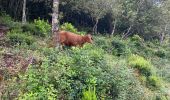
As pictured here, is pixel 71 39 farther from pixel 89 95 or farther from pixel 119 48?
pixel 119 48

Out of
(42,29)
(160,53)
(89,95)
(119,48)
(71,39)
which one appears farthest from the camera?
(160,53)

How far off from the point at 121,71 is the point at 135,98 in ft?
3.22

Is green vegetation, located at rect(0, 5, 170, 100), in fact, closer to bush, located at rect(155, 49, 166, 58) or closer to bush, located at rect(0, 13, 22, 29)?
bush, located at rect(0, 13, 22, 29)

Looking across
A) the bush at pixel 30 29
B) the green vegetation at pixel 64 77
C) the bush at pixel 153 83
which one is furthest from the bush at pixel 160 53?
the green vegetation at pixel 64 77

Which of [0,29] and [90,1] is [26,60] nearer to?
[0,29]

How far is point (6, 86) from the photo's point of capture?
8.30 meters

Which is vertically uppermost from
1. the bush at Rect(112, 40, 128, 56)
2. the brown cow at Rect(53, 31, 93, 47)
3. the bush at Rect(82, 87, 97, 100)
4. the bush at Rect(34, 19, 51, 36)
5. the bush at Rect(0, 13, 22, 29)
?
the brown cow at Rect(53, 31, 93, 47)

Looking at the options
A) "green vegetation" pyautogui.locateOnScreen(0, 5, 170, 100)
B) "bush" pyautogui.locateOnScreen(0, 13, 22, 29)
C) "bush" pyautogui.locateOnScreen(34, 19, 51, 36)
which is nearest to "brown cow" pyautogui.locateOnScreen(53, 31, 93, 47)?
"green vegetation" pyautogui.locateOnScreen(0, 5, 170, 100)

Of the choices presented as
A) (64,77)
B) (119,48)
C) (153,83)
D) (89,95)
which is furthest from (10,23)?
(89,95)

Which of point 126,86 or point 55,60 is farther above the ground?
point 55,60

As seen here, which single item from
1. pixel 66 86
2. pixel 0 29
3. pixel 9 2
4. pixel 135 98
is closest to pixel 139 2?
pixel 9 2

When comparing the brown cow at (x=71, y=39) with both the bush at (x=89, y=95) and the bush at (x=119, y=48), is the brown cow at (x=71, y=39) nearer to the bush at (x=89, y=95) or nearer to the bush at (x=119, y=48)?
the bush at (x=89, y=95)

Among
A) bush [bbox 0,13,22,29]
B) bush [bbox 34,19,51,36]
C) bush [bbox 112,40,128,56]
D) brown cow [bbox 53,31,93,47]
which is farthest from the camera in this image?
bush [bbox 112,40,128,56]

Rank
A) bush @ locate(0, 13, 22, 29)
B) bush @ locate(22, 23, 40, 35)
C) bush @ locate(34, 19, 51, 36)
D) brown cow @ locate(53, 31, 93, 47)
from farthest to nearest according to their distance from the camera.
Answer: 1. bush @ locate(22, 23, 40, 35)
2. bush @ locate(34, 19, 51, 36)
3. bush @ locate(0, 13, 22, 29)
4. brown cow @ locate(53, 31, 93, 47)
